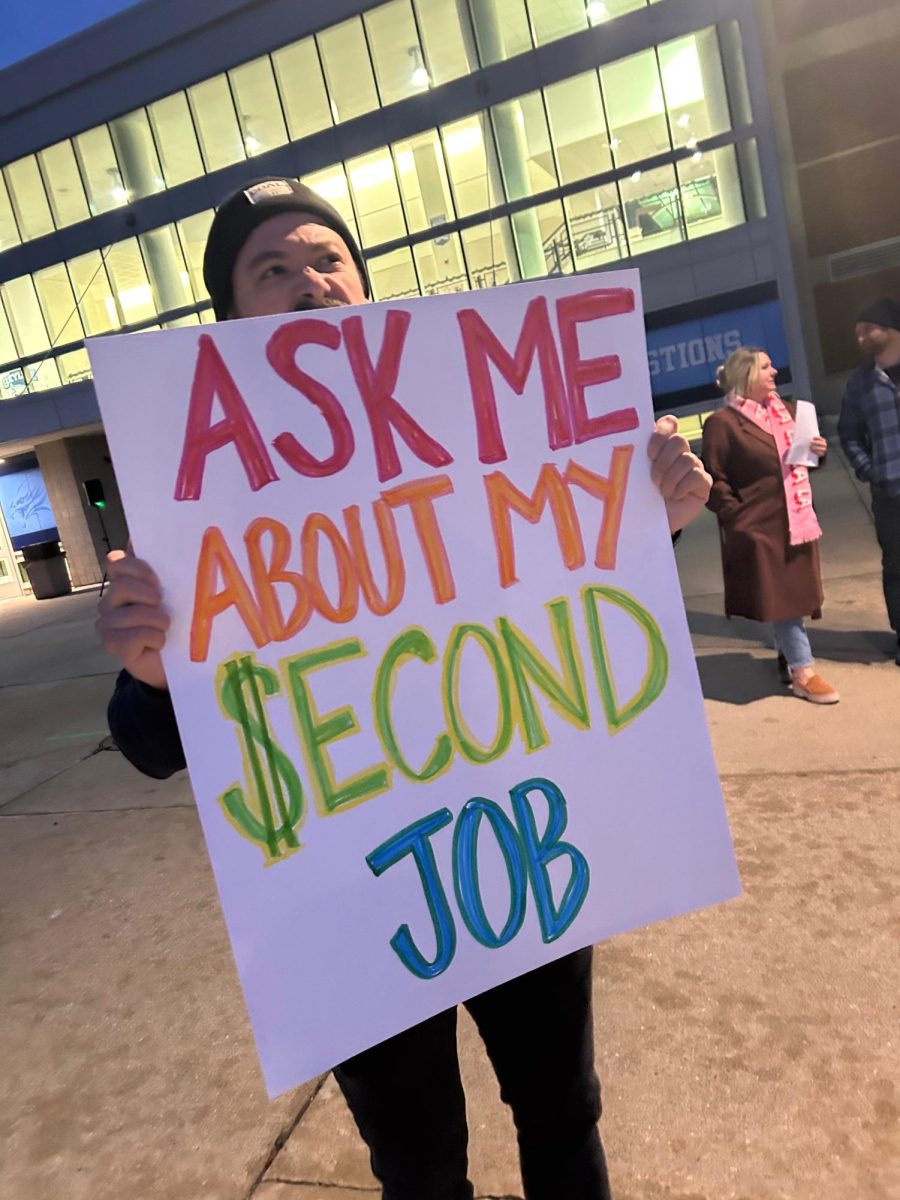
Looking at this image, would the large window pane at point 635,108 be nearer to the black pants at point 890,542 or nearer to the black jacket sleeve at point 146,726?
the black pants at point 890,542

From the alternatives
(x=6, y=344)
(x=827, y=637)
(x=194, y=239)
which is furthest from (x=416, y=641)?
(x=6, y=344)

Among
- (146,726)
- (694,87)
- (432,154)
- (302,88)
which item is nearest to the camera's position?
(146,726)

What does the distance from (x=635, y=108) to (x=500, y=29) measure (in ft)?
12.0

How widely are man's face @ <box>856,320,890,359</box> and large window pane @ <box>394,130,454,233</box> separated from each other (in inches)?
744

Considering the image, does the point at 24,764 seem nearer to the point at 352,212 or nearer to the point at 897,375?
the point at 897,375

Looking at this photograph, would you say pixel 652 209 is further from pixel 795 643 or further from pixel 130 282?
pixel 795 643

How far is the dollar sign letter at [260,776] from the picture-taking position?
1.03m

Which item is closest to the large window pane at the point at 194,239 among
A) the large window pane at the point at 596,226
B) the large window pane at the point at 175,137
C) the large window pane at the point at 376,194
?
the large window pane at the point at 175,137

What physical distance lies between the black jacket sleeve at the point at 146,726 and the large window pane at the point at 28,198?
1124 inches

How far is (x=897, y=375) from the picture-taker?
423 centimetres

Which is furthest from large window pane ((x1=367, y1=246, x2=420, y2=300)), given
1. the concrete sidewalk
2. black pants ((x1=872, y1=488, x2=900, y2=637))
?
the concrete sidewalk

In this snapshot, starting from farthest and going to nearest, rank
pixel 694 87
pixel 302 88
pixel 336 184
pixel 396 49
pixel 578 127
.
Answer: pixel 336 184, pixel 302 88, pixel 396 49, pixel 578 127, pixel 694 87

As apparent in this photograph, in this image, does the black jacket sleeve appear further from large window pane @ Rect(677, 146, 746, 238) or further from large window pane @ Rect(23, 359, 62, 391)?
large window pane @ Rect(23, 359, 62, 391)

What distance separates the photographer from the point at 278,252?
1.27m
